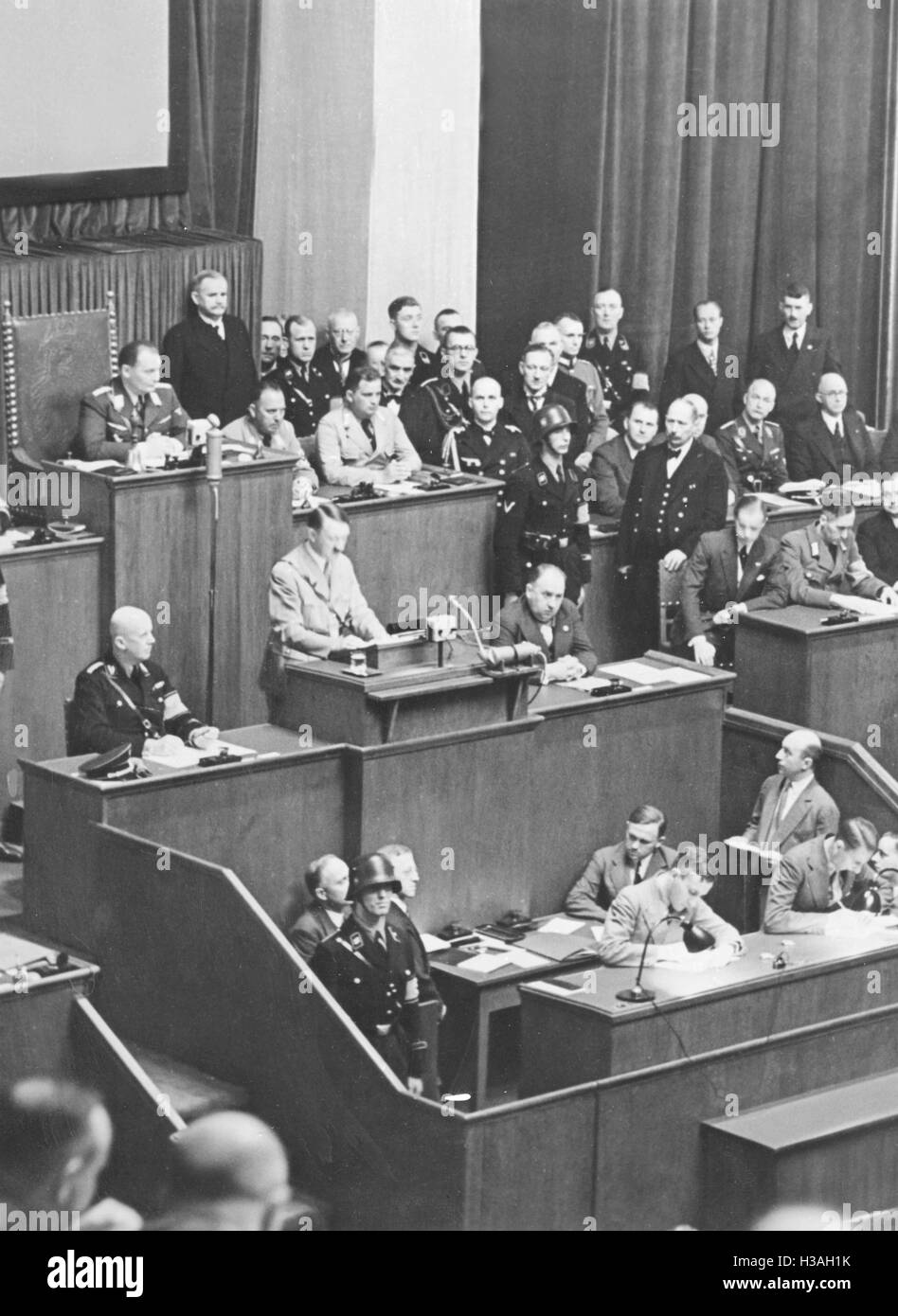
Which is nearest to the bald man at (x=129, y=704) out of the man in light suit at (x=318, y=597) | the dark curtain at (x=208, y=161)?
the man in light suit at (x=318, y=597)

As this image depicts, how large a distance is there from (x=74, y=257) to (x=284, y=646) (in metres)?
2.37

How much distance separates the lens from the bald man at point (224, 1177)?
778 centimetres

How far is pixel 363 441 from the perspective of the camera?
35.0 feet

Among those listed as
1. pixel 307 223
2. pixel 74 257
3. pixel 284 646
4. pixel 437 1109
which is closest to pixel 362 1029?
pixel 437 1109

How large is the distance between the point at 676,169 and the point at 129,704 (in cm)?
602

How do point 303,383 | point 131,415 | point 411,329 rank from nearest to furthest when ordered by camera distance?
point 131,415
point 303,383
point 411,329

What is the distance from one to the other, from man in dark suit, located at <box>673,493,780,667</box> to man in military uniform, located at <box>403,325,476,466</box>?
118 cm

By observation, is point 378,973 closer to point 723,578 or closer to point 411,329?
point 723,578

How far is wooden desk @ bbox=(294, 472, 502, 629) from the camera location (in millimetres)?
10281

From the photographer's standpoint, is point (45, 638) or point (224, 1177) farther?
point (45, 638)

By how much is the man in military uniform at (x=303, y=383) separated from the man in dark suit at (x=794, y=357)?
7.08 ft

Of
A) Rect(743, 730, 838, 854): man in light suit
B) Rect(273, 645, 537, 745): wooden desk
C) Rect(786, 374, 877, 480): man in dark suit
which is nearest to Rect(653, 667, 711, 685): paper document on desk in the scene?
Rect(743, 730, 838, 854): man in light suit

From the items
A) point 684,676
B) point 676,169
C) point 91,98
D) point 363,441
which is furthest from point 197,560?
point 676,169
